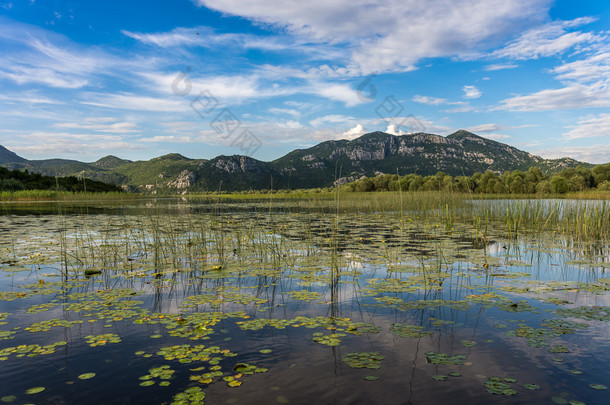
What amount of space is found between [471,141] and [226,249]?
16831 cm

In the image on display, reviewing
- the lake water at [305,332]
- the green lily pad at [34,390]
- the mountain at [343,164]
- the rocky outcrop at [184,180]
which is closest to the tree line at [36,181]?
the mountain at [343,164]

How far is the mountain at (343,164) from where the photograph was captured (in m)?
99.9

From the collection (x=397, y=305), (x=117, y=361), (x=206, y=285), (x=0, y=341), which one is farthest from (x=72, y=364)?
(x=397, y=305)

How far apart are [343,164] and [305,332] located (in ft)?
436

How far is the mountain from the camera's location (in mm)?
99938

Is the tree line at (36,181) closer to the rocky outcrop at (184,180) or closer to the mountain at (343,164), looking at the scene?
the mountain at (343,164)

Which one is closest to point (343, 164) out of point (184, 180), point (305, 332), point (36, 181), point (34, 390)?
point (184, 180)

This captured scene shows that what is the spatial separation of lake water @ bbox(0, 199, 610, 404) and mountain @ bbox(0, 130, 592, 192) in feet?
258

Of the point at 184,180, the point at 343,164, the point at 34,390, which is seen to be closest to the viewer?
the point at 34,390

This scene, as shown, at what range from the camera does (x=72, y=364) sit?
Answer: 379 cm

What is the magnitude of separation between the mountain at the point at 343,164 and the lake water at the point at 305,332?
7863 centimetres

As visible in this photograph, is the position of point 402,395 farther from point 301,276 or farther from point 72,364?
point 301,276

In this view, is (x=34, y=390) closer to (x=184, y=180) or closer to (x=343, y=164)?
(x=184, y=180)

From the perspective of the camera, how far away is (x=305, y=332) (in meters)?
4.69
